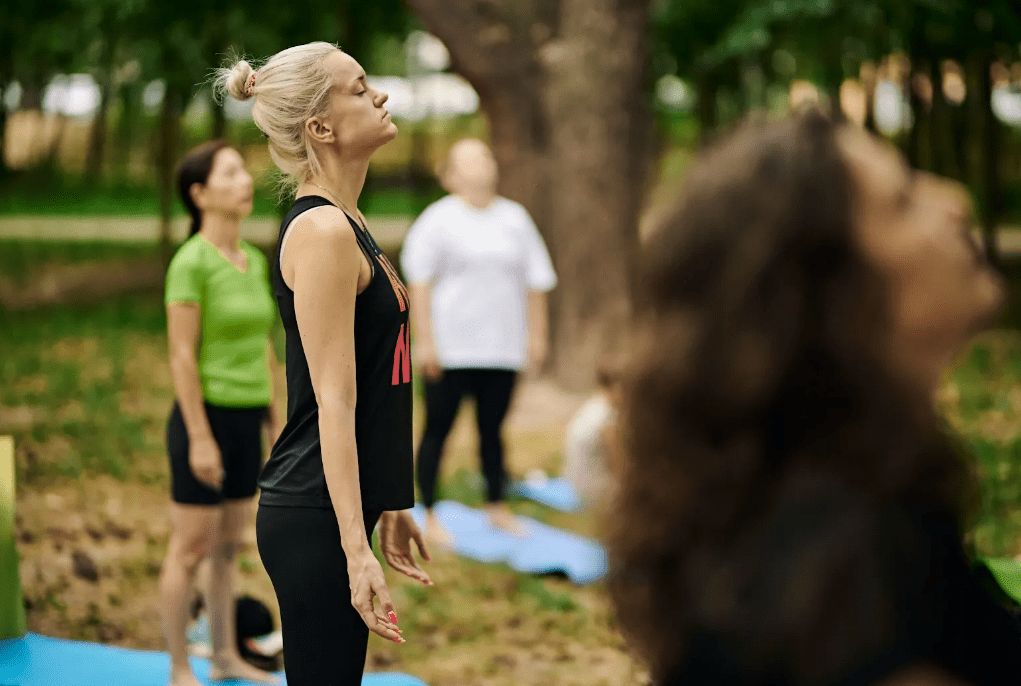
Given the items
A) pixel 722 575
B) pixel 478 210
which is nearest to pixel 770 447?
pixel 722 575

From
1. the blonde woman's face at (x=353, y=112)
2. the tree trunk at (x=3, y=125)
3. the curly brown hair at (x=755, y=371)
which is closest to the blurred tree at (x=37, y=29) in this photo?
the tree trunk at (x=3, y=125)

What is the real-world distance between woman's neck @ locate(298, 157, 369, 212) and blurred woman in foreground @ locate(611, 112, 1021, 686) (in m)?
1.36

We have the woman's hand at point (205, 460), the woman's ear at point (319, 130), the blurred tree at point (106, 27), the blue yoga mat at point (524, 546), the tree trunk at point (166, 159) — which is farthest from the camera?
the tree trunk at point (166, 159)

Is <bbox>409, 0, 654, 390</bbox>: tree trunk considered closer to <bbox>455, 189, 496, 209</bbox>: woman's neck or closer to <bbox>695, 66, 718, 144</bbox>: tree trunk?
<bbox>455, 189, 496, 209</bbox>: woman's neck

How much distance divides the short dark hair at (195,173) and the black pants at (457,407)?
2.37 meters

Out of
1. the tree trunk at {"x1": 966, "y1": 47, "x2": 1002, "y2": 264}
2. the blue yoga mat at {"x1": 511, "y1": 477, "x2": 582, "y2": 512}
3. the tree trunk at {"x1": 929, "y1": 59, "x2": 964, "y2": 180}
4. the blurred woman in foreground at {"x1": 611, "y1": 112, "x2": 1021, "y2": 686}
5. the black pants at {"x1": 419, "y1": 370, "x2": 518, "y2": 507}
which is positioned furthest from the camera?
the tree trunk at {"x1": 929, "y1": 59, "x2": 964, "y2": 180}

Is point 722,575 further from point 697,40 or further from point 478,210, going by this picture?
point 697,40

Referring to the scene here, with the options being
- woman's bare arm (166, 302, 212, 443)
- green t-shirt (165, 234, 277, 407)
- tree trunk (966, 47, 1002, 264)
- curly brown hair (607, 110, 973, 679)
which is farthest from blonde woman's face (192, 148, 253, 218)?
tree trunk (966, 47, 1002, 264)

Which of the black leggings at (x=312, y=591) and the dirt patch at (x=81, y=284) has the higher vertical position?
the black leggings at (x=312, y=591)

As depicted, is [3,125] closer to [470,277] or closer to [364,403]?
[470,277]

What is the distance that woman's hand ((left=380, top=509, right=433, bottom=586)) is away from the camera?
263cm

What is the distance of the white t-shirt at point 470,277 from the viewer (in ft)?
20.3

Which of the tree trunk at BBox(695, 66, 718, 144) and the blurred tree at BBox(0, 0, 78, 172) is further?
the tree trunk at BBox(695, 66, 718, 144)

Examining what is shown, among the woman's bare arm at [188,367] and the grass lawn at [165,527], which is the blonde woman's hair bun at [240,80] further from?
the woman's bare arm at [188,367]
